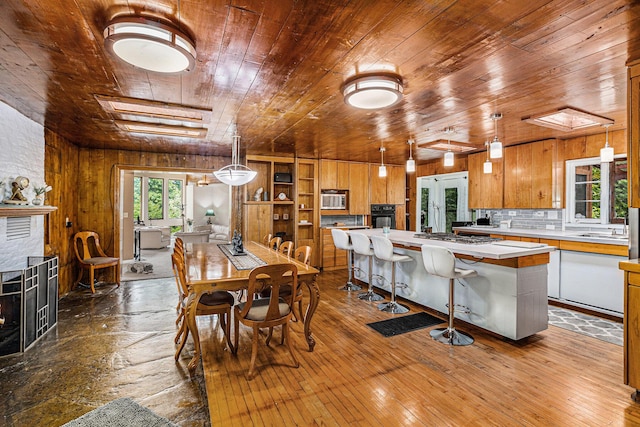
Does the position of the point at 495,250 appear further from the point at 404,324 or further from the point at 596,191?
the point at 596,191

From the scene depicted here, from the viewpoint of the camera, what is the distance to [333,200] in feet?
22.0

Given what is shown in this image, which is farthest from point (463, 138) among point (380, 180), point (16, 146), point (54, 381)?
point (16, 146)

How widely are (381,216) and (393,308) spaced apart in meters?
3.41

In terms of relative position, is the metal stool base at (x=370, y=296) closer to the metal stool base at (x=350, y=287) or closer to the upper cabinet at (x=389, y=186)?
the metal stool base at (x=350, y=287)

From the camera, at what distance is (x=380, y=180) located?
7.12m

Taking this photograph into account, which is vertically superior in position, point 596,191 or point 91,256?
point 596,191

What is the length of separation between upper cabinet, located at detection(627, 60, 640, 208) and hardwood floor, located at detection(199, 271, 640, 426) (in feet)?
4.65

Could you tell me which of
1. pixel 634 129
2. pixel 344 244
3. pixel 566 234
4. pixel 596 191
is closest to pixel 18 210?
pixel 344 244

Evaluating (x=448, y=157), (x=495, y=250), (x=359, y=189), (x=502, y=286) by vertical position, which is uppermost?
(x=448, y=157)

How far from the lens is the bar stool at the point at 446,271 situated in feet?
9.57

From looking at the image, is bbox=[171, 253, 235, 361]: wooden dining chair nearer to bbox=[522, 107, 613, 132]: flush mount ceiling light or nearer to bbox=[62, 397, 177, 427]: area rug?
bbox=[62, 397, 177, 427]: area rug

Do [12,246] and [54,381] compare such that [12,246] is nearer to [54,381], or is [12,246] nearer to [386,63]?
[54,381]

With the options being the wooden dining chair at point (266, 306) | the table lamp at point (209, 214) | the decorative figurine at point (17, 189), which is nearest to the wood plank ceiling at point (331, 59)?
the decorative figurine at point (17, 189)

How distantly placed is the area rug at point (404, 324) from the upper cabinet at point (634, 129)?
6.92 ft
